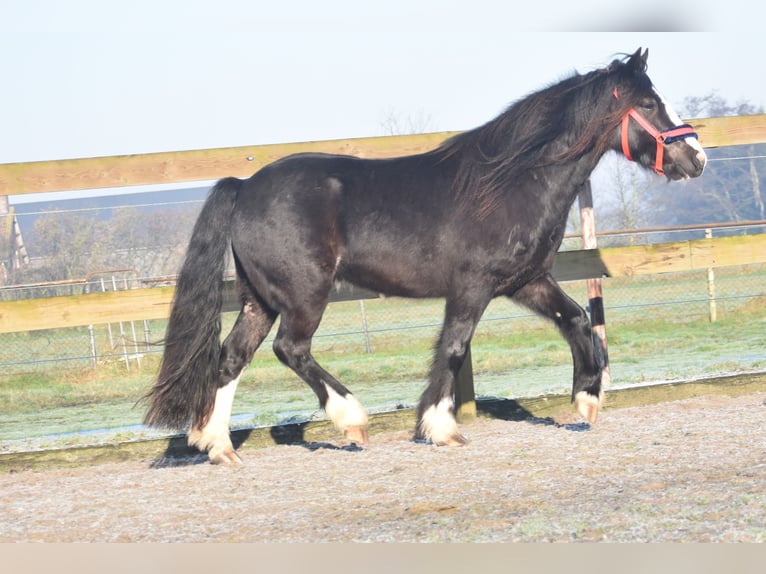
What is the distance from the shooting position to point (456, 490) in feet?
14.2

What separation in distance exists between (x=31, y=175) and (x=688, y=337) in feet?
33.2

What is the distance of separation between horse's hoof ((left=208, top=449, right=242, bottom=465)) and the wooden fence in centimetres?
104

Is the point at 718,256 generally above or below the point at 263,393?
above

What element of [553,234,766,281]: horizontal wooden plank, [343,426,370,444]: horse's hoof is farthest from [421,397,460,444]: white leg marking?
[553,234,766,281]: horizontal wooden plank

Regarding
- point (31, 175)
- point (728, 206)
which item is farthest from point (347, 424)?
point (728, 206)

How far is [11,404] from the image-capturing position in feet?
38.8

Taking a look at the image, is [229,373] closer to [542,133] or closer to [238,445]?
[238,445]

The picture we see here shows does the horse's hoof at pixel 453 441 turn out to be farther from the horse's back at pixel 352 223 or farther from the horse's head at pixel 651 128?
the horse's head at pixel 651 128

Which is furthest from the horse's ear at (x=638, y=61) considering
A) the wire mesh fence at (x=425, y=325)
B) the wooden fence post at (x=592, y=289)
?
the wire mesh fence at (x=425, y=325)

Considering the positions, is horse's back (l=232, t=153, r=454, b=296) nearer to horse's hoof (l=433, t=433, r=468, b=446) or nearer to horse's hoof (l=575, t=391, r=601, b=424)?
horse's hoof (l=433, t=433, r=468, b=446)

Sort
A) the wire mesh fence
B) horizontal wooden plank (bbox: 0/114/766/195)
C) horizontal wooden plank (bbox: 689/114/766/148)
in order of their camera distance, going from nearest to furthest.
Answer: horizontal wooden plank (bbox: 0/114/766/195), horizontal wooden plank (bbox: 689/114/766/148), the wire mesh fence

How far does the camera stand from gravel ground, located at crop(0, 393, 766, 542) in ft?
11.6

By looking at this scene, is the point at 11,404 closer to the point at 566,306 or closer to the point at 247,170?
the point at 247,170

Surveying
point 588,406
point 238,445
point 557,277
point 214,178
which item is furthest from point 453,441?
point 214,178
